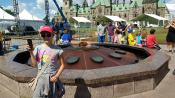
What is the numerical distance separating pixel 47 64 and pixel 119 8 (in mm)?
160869

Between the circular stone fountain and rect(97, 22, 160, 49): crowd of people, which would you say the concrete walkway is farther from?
rect(97, 22, 160, 49): crowd of people

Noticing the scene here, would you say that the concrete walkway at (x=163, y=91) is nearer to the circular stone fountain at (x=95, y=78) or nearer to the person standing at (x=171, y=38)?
the circular stone fountain at (x=95, y=78)

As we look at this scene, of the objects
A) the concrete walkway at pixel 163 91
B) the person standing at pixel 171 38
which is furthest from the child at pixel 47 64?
the person standing at pixel 171 38

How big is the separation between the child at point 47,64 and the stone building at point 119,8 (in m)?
148

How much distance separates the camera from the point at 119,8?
163 m

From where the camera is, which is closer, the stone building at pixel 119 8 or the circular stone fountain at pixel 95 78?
the circular stone fountain at pixel 95 78

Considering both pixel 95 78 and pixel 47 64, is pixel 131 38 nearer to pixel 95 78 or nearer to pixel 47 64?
pixel 95 78

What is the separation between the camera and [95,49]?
362 inches

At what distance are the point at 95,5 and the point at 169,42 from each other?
507 ft

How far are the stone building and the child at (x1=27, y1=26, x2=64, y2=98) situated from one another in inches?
5823

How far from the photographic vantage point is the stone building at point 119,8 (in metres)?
151

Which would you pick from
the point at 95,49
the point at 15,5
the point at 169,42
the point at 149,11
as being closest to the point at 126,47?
the point at 95,49

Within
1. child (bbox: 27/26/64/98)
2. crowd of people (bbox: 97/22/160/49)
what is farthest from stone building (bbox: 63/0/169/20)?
child (bbox: 27/26/64/98)

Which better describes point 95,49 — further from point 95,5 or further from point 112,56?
point 95,5
